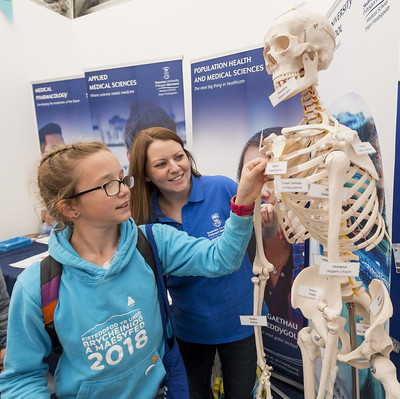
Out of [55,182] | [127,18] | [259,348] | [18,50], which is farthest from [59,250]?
[18,50]

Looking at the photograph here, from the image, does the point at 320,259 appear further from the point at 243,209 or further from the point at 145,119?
the point at 145,119

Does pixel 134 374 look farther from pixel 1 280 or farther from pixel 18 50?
pixel 18 50

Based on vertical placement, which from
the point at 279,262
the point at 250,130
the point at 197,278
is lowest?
the point at 279,262

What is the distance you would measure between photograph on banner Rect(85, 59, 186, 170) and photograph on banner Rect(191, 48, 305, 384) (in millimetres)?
244

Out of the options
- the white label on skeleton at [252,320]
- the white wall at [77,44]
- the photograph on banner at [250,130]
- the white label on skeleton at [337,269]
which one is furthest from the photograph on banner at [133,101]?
the white label on skeleton at [337,269]

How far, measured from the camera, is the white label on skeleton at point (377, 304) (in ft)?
2.82

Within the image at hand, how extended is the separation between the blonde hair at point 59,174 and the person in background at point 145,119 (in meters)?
1.62

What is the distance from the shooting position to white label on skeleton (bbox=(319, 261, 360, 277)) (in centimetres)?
78

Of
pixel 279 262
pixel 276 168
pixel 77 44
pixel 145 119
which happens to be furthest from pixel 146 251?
pixel 77 44

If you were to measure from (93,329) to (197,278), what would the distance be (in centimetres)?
48

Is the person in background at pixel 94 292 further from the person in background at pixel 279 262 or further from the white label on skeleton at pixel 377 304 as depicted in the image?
the person in background at pixel 279 262

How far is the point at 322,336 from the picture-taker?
2.96 ft

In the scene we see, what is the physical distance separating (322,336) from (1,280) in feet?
4.65

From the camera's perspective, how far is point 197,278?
1235 mm
